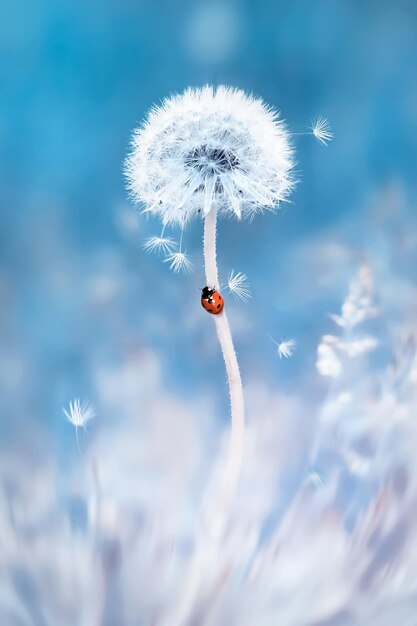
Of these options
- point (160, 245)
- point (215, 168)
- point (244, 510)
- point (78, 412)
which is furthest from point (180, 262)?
point (244, 510)

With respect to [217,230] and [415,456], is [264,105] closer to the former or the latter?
→ [217,230]

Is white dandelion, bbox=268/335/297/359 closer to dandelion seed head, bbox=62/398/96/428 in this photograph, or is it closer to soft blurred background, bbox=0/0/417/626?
soft blurred background, bbox=0/0/417/626

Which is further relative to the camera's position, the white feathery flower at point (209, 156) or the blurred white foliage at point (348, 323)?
the blurred white foliage at point (348, 323)

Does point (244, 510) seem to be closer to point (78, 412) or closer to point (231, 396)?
point (231, 396)

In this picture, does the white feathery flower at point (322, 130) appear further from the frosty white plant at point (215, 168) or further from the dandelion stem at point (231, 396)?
the dandelion stem at point (231, 396)

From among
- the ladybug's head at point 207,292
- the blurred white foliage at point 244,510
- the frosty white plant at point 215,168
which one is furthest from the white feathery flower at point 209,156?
the blurred white foliage at point 244,510

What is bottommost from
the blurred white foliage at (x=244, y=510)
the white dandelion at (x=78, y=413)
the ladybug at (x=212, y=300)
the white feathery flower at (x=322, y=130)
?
the blurred white foliage at (x=244, y=510)
